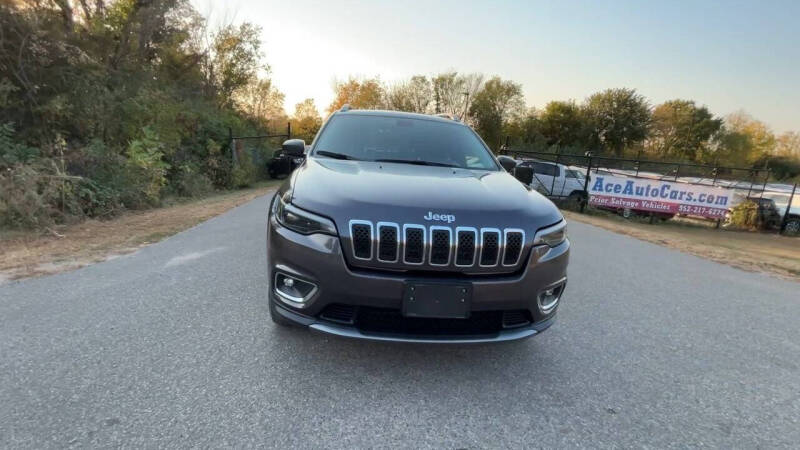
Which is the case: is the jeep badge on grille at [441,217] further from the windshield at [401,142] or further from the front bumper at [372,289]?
the windshield at [401,142]

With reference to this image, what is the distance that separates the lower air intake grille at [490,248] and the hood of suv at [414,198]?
0.20ft

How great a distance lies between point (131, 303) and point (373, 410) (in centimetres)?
238

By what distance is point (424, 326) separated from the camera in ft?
7.32

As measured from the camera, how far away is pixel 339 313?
2.20 m

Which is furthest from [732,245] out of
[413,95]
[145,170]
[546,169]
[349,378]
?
[413,95]

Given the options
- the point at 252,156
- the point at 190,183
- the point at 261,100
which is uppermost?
the point at 261,100

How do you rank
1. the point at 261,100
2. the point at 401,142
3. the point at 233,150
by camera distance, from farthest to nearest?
the point at 261,100, the point at 233,150, the point at 401,142

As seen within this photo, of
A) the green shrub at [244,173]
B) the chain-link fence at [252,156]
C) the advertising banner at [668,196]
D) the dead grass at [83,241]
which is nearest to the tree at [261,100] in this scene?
the chain-link fence at [252,156]

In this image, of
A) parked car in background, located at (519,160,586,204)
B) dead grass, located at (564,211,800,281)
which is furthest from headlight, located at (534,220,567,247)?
parked car in background, located at (519,160,586,204)

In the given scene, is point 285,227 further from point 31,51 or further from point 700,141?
point 700,141

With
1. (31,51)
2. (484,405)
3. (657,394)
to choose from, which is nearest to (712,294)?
(657,394)

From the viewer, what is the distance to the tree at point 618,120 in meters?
Result: 44.0

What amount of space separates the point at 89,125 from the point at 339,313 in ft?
29.3

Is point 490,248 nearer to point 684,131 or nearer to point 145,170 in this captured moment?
point 145,170
